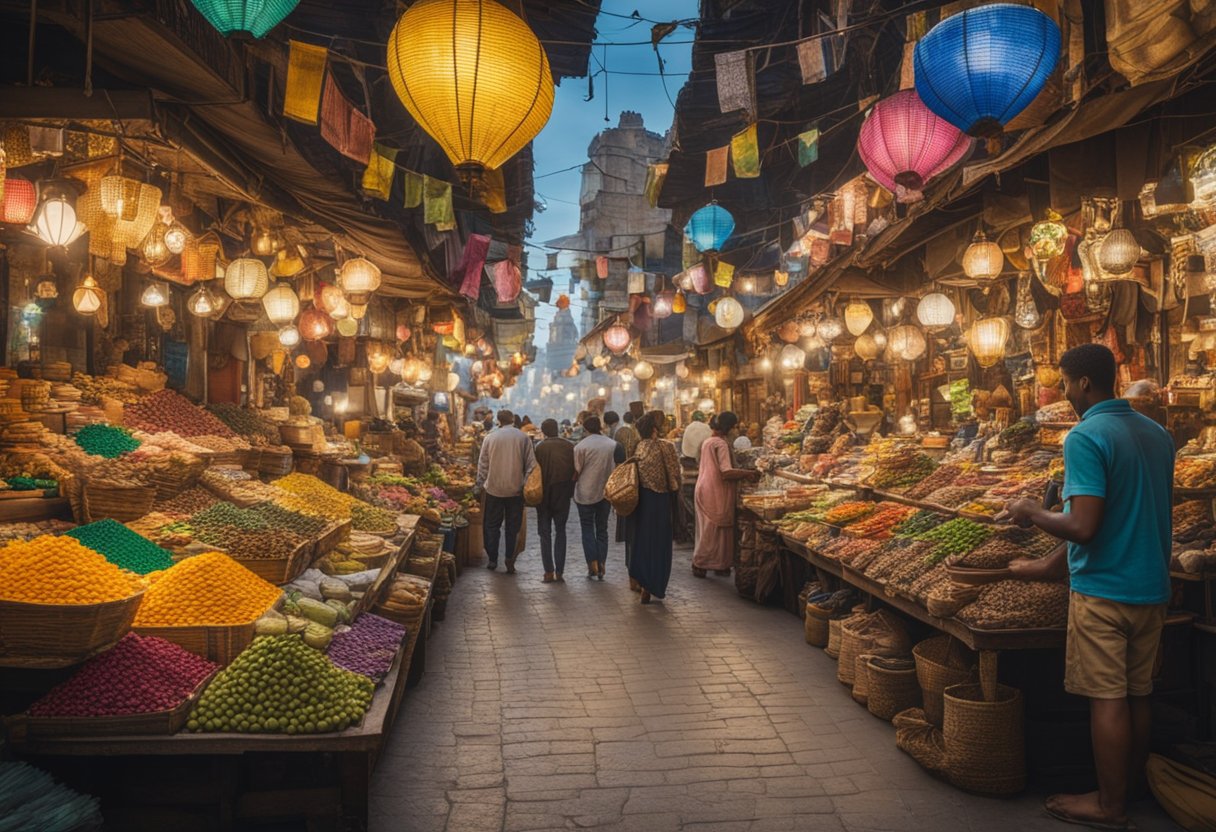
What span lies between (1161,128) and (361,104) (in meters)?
9.77

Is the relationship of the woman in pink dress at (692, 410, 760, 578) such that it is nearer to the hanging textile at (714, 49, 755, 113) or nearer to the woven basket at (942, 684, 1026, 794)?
the hanging textile at (714, 49, 755, 113)

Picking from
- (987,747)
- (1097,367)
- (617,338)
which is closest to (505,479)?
(987,747)

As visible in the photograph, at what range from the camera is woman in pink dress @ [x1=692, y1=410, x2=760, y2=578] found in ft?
28.4

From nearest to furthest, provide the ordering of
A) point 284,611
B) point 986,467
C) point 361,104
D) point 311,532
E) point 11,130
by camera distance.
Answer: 1. point 284,611
2. point 11,130
3. point 311,532
4. point 986,467
5. point 361,104

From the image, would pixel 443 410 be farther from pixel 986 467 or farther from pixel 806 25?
pixel 986 467

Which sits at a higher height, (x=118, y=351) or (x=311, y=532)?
(x=118, y=351)

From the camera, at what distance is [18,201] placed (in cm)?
543

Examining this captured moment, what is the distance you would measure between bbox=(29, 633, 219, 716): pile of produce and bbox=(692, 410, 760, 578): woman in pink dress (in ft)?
18.9

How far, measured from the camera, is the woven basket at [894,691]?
4812 mm

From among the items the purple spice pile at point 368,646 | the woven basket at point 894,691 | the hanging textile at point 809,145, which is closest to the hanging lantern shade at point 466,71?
the purple spice pile at point 368,646

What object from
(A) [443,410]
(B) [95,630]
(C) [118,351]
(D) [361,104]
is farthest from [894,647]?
(A) [443,410]

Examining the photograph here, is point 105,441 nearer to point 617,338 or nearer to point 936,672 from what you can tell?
point 936,672

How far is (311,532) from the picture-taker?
5527mm

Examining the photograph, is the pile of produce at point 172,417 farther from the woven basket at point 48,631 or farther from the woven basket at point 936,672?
the woven basket at point 936,672
